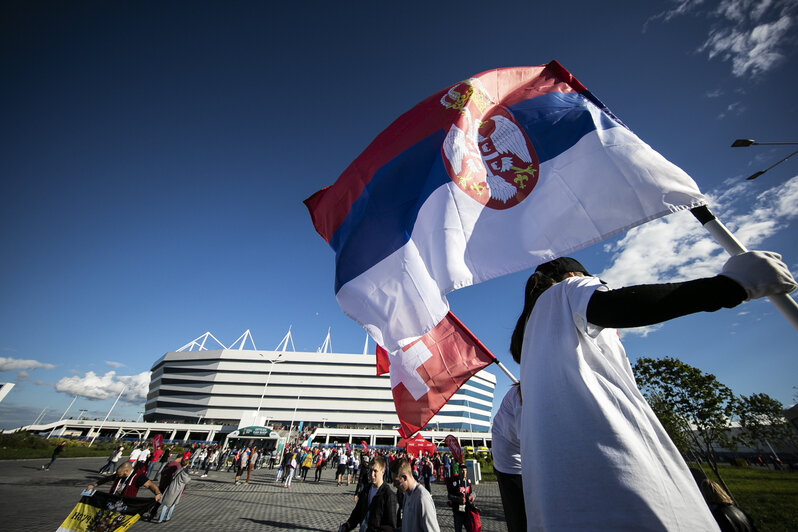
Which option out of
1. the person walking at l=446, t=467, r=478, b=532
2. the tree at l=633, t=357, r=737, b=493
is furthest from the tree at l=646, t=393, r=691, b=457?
the person walking at l=446, t=467, r=478, b=532

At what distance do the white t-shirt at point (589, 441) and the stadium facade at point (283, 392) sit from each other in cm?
7532

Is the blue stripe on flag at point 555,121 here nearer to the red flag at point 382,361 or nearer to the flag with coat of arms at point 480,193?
the flag with coat of arms at point 480,193

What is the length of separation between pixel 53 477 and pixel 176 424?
63833mm

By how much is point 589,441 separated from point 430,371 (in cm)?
423

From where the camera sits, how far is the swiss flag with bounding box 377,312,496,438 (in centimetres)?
504

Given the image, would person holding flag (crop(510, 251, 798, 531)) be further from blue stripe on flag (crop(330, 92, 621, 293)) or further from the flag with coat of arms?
blue stripe on flag (crop(330, 92, 621, 293))

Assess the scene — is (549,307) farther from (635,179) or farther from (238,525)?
(238,525)

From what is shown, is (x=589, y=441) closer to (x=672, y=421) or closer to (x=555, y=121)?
(x=555, y=121)

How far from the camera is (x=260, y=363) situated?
256 ft

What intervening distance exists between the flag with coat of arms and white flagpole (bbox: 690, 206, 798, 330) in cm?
8

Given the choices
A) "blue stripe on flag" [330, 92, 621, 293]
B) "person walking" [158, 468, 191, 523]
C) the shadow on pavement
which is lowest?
the shadow on pavement

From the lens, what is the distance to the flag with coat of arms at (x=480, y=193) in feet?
6.81

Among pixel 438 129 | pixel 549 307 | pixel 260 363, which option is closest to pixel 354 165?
pixel 438 129

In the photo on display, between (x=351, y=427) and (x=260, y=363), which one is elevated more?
(x=260, y=363)
